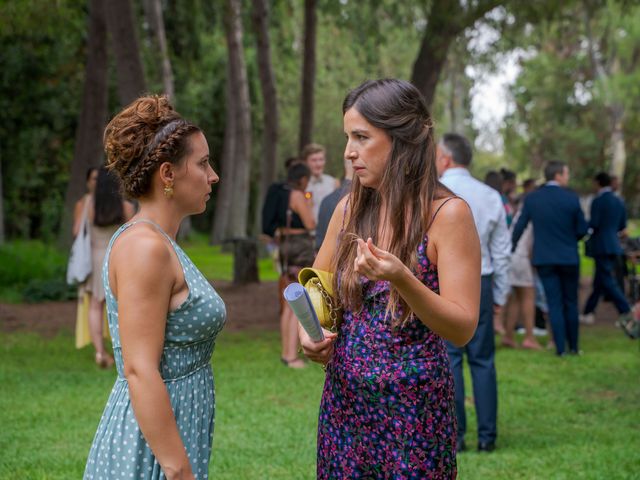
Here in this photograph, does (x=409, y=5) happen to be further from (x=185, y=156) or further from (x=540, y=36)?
(x=185, y=156)

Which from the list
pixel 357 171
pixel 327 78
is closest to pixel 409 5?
pixel 357 171

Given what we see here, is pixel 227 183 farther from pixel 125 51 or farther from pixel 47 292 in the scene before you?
pixel 125 51

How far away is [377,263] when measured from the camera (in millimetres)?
2988

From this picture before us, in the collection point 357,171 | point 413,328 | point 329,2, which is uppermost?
point 329,2

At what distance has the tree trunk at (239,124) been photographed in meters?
28.1

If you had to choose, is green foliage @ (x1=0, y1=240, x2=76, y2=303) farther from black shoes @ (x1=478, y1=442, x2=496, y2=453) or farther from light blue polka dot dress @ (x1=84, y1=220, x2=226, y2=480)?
light blue polka dot dress @ (x1=84, y1=220, x2=226, y2=480)

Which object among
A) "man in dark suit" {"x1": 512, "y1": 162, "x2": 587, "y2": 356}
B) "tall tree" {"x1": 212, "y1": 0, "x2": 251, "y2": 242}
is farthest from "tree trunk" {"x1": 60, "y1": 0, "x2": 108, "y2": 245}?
"man in dark suit" {"x1": 512, "y1": 162, "x2": 587, "y2": 356}

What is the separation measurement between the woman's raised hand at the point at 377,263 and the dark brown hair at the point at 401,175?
301 millimetres

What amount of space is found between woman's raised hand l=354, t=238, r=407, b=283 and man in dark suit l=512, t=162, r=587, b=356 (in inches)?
343

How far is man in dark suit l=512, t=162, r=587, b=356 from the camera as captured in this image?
11516mm

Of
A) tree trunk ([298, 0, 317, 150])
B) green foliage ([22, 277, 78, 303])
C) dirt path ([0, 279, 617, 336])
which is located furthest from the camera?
tree trunk ([298, 0, 317, 150])

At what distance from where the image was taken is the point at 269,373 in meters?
10.6

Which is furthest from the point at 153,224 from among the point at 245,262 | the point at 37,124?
the point at 37,124

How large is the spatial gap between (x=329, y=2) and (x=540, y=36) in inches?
162
